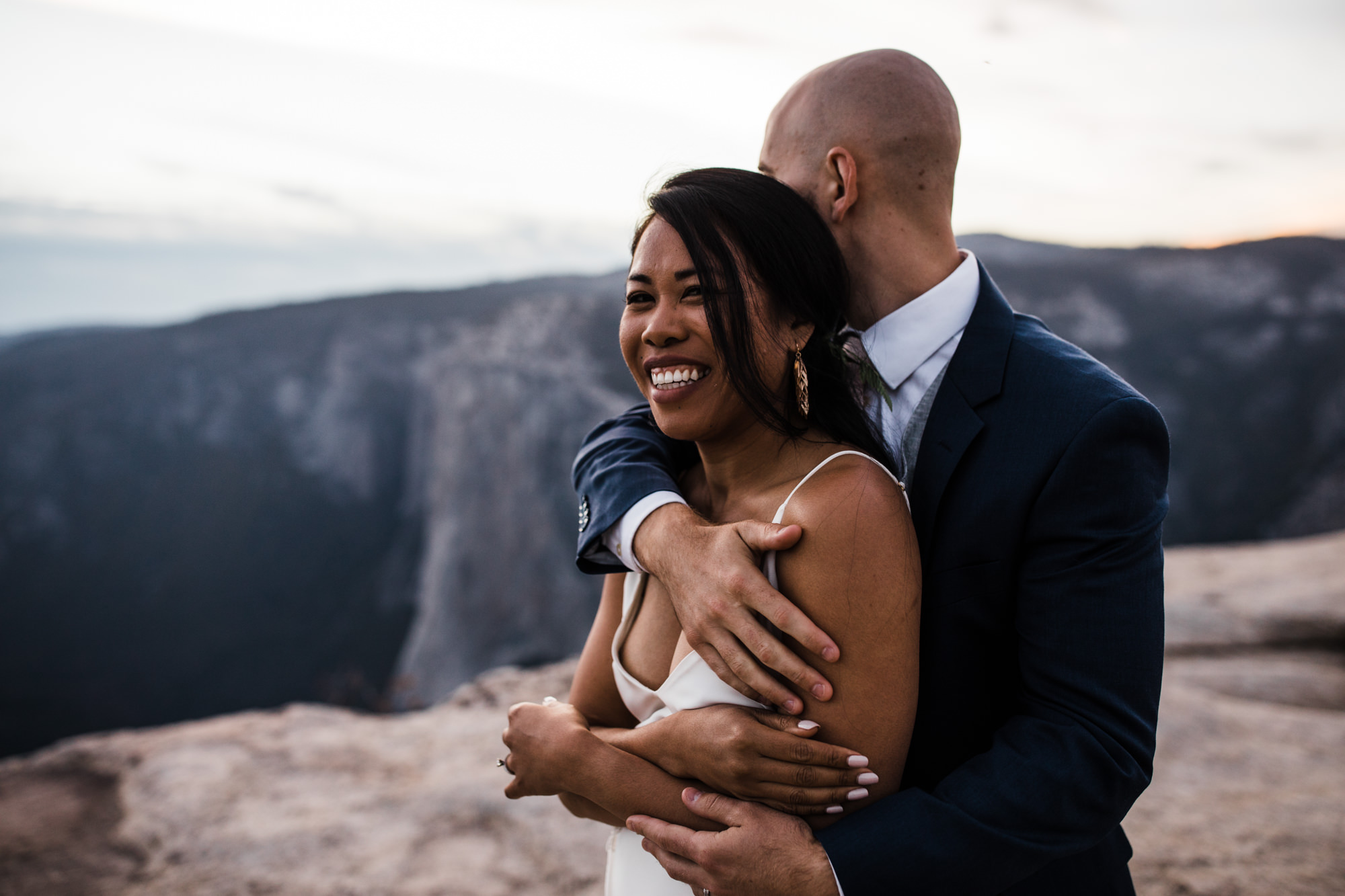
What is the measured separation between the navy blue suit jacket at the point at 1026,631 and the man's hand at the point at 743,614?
0.30m

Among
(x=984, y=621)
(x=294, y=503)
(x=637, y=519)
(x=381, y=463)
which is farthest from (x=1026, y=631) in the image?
(x=294, y=503)

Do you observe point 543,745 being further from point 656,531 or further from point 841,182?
point 841,182

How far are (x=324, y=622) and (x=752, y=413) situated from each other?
27.6m

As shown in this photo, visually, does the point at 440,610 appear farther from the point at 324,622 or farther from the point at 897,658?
the point at 897,658

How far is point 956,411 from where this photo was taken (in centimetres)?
161

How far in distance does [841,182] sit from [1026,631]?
114 centimetres

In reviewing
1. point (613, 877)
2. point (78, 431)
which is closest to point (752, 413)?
point (613, 877)

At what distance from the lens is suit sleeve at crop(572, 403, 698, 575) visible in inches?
71.1

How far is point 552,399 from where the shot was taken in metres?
23.3

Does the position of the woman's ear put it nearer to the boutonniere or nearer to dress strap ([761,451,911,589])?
the boutonniere

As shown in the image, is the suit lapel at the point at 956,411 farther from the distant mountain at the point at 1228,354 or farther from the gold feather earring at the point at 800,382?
the distant mountain at the point at 1228,354

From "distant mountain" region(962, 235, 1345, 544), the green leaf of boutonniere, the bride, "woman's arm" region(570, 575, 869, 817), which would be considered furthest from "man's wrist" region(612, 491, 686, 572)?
"distant mountain" region(962, 235, 1345, 544)

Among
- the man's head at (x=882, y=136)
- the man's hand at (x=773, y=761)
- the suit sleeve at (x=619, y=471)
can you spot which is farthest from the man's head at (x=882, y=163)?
the man's hand at (x=773, y=761)

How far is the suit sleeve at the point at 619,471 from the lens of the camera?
1805mm
